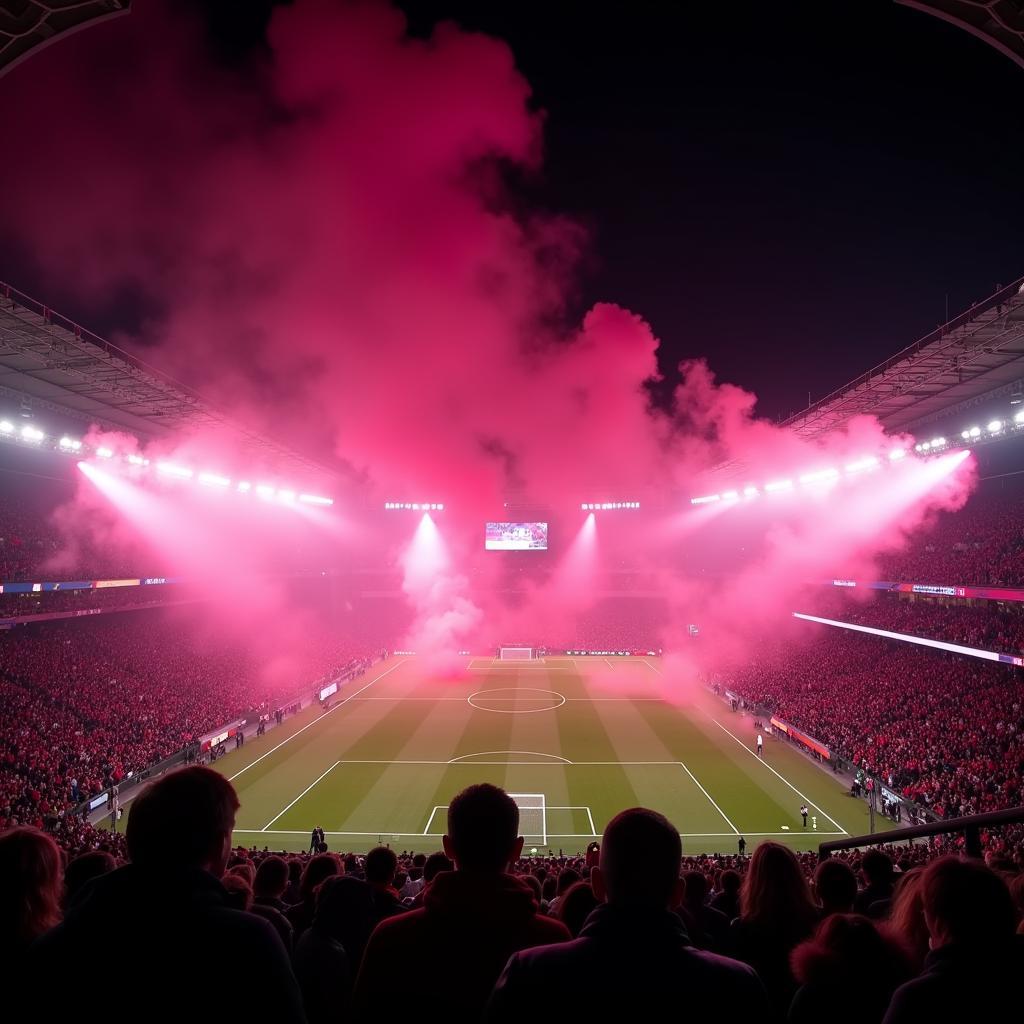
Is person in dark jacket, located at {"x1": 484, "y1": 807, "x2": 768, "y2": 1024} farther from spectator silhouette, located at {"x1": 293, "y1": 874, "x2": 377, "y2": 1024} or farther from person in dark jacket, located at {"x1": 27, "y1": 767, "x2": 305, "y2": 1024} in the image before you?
spectator silhouette, located at {"x1": 293, "y1": 874, "x2": 377, "y2": 1024}

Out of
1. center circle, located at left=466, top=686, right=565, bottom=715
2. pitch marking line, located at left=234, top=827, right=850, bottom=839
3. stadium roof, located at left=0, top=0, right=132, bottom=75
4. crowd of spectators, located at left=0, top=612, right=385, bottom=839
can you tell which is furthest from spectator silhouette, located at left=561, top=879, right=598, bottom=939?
center circle, located at left=466, top=686, right=565, bottom=715

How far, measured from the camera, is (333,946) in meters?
4.11

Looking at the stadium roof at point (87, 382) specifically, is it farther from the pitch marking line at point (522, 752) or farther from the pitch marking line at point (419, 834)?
the pitch marking line at point (522, 752)

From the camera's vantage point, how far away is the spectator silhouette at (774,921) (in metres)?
4.20

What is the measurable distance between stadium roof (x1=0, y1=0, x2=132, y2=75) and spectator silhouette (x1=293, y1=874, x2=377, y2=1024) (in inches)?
389

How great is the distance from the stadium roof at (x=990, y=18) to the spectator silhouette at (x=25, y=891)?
37.1 ft

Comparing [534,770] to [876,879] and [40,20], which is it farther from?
[40,20]

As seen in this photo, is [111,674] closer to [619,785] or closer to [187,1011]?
[619,785]

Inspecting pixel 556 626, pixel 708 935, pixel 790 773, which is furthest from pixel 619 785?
pixel 556 626

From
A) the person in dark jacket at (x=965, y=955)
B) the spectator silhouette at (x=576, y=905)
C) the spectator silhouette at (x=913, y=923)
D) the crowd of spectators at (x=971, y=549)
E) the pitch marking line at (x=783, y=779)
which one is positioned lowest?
the pitch marking line at (x=783, y=779)

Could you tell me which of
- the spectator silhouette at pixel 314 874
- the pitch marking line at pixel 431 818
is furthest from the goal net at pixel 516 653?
the spectator silhouette at pixel 314 874

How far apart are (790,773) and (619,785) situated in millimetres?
8129

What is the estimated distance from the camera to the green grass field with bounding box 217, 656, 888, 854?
24.4m

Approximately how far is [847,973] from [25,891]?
3664 mm
